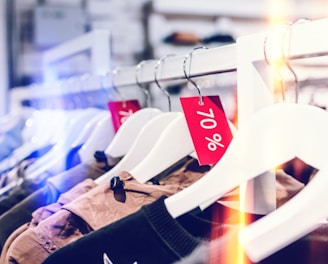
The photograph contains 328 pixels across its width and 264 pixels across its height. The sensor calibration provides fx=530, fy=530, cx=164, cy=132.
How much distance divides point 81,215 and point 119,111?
1.11 feet

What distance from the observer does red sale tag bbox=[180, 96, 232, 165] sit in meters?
0.60

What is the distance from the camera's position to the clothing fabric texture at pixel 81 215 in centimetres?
57

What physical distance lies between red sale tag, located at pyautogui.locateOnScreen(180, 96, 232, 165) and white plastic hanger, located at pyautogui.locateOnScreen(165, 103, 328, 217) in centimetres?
12

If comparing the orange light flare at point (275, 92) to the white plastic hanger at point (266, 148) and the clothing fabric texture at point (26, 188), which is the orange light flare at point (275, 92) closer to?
the white plastic hanger at point (266, 148)

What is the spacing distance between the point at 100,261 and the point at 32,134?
2.99 ft

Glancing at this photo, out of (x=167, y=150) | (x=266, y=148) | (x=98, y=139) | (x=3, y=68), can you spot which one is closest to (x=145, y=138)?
(x=167, y=150)

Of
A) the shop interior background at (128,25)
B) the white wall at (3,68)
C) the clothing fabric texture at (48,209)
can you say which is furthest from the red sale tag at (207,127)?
the white wall at (3,68)

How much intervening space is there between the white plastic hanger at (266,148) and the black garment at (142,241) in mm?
18

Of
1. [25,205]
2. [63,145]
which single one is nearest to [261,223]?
[25,205]

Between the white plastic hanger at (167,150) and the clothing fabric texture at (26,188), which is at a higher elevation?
the white plastic hanger at (167,150)

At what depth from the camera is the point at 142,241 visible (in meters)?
0.47

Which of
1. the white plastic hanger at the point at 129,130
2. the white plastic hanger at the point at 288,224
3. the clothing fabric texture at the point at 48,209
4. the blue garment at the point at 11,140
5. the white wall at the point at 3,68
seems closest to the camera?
the white plastic hanger at the point at 288,224

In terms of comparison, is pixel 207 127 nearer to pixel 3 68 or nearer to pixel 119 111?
pixel 119 111

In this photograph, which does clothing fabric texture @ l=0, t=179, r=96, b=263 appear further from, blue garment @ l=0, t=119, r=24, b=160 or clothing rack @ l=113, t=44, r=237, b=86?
blue garment @ l=0, t=119, r=24, b=160
